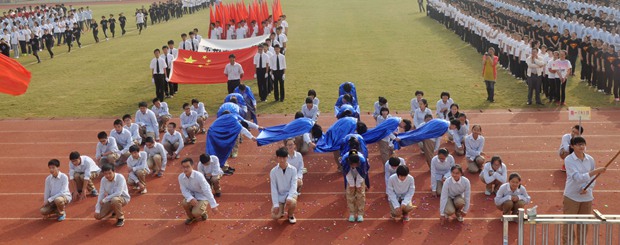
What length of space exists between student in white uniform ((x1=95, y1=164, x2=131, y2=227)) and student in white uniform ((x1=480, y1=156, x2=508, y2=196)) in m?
5.93

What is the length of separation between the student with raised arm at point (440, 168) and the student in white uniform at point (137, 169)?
5163 millimetres

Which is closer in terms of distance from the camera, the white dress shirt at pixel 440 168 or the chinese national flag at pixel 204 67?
the white dress shirt at pixel 440 168

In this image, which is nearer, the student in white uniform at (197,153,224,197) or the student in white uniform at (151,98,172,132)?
the student in white uniform at (197,153,224,197)

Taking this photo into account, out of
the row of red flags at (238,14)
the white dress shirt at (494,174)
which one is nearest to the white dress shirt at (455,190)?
the white dress shirt at (494,174)

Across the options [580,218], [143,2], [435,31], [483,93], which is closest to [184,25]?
[435,31]

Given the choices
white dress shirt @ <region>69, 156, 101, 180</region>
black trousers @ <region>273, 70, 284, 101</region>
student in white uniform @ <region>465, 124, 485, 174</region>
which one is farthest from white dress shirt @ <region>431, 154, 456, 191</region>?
black trousers @ <region>273, 70, 284, 101</region>

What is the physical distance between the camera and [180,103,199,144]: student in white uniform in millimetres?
14539

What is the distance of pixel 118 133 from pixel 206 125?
124 inches

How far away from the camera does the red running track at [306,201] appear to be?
9.60m

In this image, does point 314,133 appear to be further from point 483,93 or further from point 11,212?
point 483,93

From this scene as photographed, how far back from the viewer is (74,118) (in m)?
17.4

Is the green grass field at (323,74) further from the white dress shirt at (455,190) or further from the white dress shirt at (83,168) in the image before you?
the white dress shirt at (455,190)

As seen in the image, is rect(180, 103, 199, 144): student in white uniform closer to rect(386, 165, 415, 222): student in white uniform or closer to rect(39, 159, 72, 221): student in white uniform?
rect(39, 159, 72, 221): student in white uniform

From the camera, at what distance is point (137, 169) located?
38.2 ft
